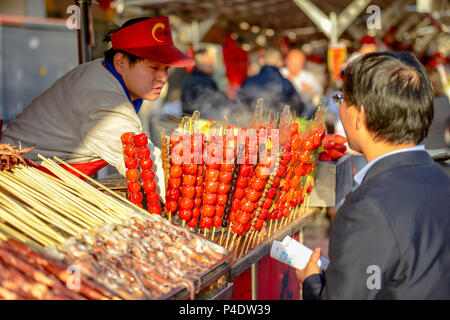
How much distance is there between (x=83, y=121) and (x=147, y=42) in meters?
0.55

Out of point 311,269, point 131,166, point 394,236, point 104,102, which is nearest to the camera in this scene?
point 394,236

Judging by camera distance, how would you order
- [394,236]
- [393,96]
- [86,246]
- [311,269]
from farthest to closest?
[311,269], [86,246], [393,96], [394,236]

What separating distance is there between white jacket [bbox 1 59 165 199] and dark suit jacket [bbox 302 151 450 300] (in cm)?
111

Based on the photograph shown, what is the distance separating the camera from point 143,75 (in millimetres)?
2410

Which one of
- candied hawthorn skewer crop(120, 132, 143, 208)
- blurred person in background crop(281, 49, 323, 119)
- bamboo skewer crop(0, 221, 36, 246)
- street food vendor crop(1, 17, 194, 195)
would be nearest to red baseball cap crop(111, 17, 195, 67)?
street food vendor crop(1, 17, 194, 195)

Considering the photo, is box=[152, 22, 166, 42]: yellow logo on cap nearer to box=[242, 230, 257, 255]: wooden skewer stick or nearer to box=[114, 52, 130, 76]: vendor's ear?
box=[114, 52, 130, 76]: vendor's ear

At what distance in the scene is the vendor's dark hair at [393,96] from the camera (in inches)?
51.8

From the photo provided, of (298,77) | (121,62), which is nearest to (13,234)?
(121,62)

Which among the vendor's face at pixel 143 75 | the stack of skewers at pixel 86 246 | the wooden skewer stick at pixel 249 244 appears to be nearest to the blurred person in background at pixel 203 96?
the vendor's face at pixel 143 75

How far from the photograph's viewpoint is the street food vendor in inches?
85.9

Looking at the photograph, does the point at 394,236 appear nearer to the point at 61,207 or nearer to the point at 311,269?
the point at 311,269

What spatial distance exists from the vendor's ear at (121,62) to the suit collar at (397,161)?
5.15ft

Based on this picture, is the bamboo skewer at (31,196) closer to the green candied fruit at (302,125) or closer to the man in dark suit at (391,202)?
the man in dark suit at (391,202)

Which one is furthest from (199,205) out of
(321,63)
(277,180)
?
(321,63)
